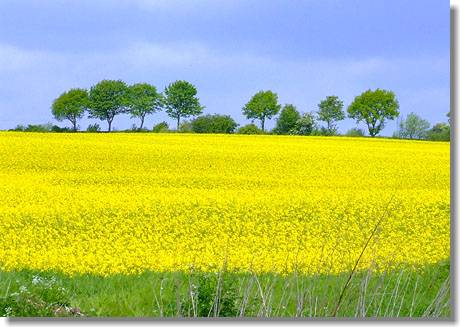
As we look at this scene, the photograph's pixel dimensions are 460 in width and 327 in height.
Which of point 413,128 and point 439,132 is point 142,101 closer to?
point 413,128

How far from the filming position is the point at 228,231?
19.8 ft

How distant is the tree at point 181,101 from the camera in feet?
17.7

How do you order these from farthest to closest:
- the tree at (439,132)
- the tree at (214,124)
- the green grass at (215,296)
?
the tree at (214,124) → the tree at (439,132) → the green grass at (215,296)

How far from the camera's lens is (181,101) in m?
5.64

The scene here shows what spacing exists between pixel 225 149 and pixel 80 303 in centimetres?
429

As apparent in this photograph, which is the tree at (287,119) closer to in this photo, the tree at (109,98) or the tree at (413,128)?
the tree at (413,128)

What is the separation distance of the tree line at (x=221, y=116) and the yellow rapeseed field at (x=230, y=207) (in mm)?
464

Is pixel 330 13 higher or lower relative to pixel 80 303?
higher

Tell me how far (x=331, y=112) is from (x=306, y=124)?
21 cm

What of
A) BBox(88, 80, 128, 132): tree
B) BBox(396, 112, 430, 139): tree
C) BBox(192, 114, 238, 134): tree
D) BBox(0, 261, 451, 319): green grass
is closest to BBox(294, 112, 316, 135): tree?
BBox(192, 114, 238, 134): tree

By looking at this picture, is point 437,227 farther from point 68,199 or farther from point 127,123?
point 68,199

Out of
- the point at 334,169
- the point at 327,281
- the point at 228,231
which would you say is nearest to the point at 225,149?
the point at 334,169

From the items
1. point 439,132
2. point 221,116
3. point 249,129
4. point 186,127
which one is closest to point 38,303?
point 221,116

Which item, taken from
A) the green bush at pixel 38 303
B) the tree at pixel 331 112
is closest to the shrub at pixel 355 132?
the tree at pixel 331 112
